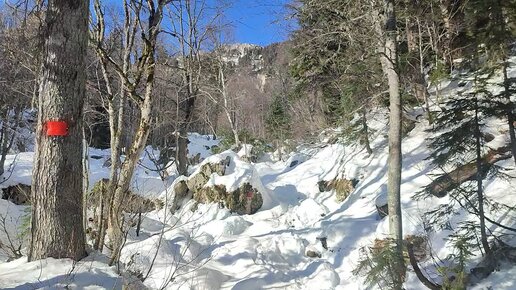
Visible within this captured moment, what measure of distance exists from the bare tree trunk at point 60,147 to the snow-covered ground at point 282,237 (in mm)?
246

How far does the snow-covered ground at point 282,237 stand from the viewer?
3549 millimetres

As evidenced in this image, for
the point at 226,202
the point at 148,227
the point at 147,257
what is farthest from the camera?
the point at 226,202

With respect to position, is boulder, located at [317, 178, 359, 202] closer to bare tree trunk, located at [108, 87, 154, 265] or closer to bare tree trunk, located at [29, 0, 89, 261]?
bare tree trunk, located at [108, 87, 154, 265]

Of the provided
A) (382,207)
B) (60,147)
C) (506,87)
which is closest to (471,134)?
(506,87)

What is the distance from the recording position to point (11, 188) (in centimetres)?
1243

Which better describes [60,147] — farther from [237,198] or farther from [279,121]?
[279,121]

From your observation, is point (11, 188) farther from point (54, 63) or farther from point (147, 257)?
point (54, 63)

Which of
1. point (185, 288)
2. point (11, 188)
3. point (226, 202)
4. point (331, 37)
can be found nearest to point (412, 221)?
point (331, 37)

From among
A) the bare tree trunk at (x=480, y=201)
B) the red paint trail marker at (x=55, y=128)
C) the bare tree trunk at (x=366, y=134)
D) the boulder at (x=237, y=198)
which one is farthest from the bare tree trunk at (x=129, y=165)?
the bare tree trunk at (x=366, y=134)

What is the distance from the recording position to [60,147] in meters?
3.48

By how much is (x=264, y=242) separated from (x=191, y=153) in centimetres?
1921

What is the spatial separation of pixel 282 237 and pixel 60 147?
5850mm

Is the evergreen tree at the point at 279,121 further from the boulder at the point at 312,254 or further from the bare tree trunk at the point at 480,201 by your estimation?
the bare tree trunk at the point at 480,201

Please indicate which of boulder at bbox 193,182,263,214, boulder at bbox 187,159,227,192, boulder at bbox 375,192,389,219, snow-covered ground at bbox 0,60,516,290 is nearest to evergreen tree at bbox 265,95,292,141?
snow-covered ground at bbox 0,60,516,290
